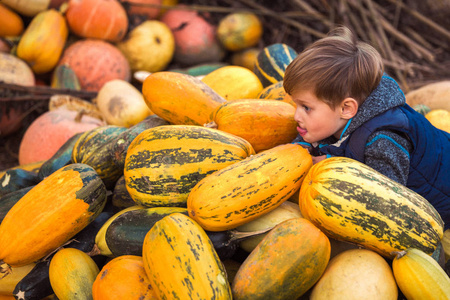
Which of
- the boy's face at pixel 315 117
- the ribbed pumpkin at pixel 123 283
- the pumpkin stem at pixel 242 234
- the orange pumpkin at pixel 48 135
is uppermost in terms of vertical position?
the boy's face at pixel 315 117

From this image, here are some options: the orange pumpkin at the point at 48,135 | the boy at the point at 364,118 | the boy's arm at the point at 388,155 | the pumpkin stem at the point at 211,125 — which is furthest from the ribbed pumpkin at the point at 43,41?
the boy's arm at the point at 388,155

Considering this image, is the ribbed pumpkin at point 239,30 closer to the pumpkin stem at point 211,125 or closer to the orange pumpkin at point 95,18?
the orange pumpkin at point 95,18

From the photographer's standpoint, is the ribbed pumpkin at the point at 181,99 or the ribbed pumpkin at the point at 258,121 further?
the ribbed pumpkin at the point at 181,99

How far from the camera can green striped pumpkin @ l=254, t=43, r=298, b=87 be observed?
115 inches

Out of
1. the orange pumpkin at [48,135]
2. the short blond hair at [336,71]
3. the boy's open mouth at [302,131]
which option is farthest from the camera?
the orange pumpkin at [48,135]

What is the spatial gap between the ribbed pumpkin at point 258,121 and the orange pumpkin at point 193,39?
3.58 meters

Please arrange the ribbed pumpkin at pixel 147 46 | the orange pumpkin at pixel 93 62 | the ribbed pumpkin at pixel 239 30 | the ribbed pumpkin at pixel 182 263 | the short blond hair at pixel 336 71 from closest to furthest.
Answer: the ribbed pumpkin at pixel 182 263
the short blond hair at pixel 336 71
the orange pumpkin at pixel 93 62
the ribbed pumpkin at pixel 147 46
the ribbed pumpkin at pixel 239 30

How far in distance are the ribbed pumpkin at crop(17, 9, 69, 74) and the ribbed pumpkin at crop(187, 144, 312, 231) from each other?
3.66m

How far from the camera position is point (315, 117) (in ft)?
6.02

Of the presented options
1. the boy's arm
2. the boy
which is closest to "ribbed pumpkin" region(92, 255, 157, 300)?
the boy

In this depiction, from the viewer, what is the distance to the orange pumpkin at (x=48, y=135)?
311 cm

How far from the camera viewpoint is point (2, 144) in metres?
4.21

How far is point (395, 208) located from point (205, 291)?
81 cm

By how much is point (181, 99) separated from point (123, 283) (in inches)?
45.3
